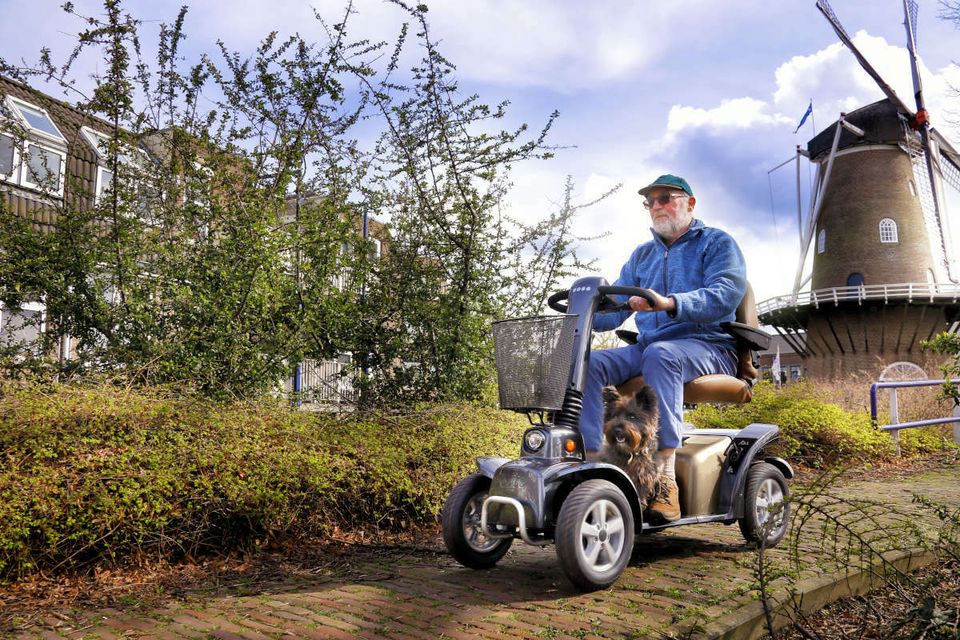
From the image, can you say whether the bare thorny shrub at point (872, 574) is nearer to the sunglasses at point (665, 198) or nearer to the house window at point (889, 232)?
the sunglasses at point (665, 198)

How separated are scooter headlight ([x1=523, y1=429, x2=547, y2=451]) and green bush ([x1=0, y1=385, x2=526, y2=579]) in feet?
4.92

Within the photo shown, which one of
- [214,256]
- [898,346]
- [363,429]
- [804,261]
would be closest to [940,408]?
[363,429]

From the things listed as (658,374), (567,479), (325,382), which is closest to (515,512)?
(567,479)

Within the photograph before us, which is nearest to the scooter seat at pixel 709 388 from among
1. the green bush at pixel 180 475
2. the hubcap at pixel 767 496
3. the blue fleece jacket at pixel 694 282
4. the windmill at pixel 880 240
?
the blue fleece jacket at pixel 694 282

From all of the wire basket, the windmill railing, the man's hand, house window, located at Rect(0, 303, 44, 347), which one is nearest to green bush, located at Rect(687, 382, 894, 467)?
the man's hand

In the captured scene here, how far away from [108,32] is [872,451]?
9.42 metres

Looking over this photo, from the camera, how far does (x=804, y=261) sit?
30.1 meters

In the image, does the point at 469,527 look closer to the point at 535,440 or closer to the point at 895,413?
the point at 535,440

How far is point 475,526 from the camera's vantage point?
3.74 m

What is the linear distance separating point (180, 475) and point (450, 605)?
1.74 m

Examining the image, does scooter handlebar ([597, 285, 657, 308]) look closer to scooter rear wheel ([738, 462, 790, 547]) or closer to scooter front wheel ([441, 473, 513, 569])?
scooter front wheel ([441, 473, 513, 569])

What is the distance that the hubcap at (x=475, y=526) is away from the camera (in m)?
3.68

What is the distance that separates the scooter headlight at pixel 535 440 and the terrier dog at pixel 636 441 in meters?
0.37

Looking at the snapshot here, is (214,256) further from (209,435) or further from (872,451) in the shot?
(872,451)
